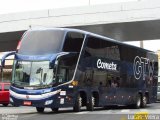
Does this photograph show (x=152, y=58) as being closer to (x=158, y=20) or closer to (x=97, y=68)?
(x=158, y=20)

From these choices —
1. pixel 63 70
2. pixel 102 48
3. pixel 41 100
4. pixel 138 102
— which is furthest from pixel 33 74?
pixel 138 102

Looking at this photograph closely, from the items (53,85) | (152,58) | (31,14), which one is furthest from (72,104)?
(31,14)

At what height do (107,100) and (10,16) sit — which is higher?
(10,16)

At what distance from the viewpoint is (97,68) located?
23.4 m

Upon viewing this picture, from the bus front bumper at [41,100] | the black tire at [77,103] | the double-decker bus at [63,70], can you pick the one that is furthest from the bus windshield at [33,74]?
the black tire at [77,103]

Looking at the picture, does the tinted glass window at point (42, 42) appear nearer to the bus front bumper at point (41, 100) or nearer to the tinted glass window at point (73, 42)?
the tinted glass window at point (73, 42)

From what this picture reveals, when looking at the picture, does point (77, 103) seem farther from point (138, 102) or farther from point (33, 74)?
point (138, 102)

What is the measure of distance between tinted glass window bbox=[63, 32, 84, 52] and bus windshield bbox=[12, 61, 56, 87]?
4.25 ft

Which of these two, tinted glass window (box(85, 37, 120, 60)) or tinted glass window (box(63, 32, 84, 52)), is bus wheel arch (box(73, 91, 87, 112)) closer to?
tinted glass window (box(85, 37, 120, 60))

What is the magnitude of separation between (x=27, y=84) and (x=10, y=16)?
2065 centimetres

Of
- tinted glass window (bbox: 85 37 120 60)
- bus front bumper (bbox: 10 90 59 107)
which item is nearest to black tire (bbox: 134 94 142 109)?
tinted glass window (bbox: 85 37 120 60)

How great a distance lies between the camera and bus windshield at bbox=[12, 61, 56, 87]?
20234 millimetres

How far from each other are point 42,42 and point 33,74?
148 cm

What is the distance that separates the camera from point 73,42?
2145 cm
